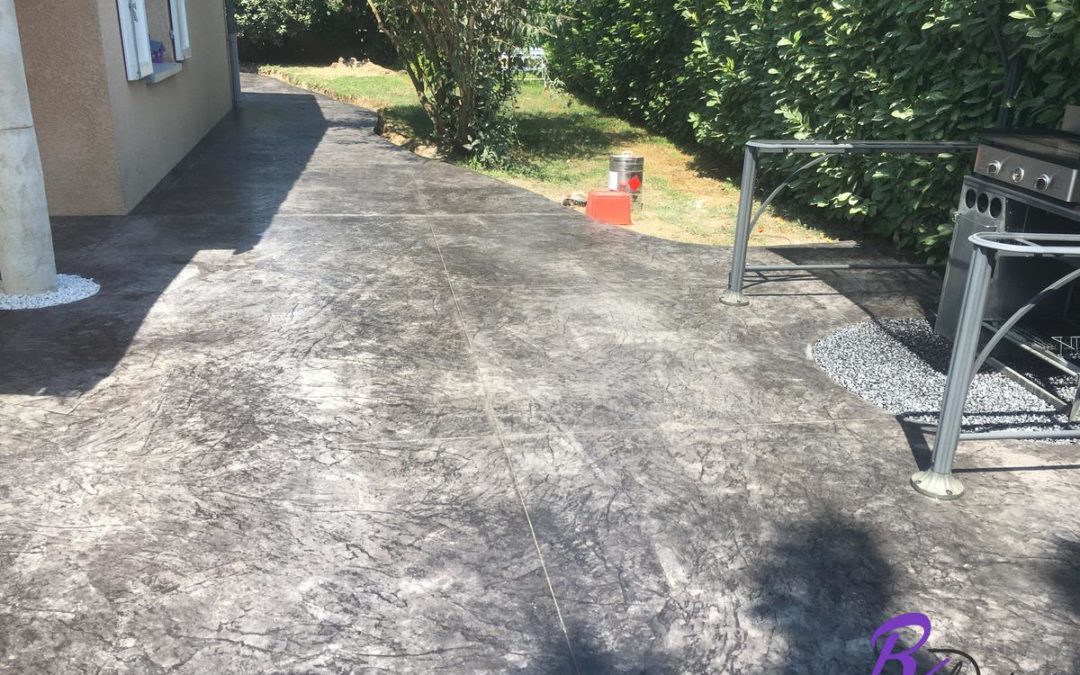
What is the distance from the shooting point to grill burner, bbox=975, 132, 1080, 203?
4051mm

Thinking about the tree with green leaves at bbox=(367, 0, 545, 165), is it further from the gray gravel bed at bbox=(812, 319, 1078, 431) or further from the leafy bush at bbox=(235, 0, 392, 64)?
the leafy bush at bbox=(235, 0, 392, 64)

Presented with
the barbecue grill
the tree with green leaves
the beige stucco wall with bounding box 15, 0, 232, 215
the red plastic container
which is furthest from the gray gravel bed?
the tree with green leaves

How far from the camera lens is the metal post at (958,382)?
3.23 meters

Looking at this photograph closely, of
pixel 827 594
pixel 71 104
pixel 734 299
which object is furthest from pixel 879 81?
pixel 71 104

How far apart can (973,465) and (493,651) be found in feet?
7.70

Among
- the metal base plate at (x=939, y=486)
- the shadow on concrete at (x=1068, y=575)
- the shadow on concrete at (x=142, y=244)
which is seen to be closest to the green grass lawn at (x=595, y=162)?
the shadow on concrete at (x=142, y=244)

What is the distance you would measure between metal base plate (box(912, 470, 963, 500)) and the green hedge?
2.52m

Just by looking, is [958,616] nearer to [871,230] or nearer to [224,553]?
[224,553]

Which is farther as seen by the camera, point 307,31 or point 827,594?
point 307,31

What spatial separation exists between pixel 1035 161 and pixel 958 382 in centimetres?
158

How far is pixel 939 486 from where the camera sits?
3.54 meters

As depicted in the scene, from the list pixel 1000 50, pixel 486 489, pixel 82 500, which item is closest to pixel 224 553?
pixel 82 500

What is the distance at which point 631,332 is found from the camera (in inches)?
207

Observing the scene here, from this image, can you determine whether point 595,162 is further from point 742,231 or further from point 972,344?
point 972,344
